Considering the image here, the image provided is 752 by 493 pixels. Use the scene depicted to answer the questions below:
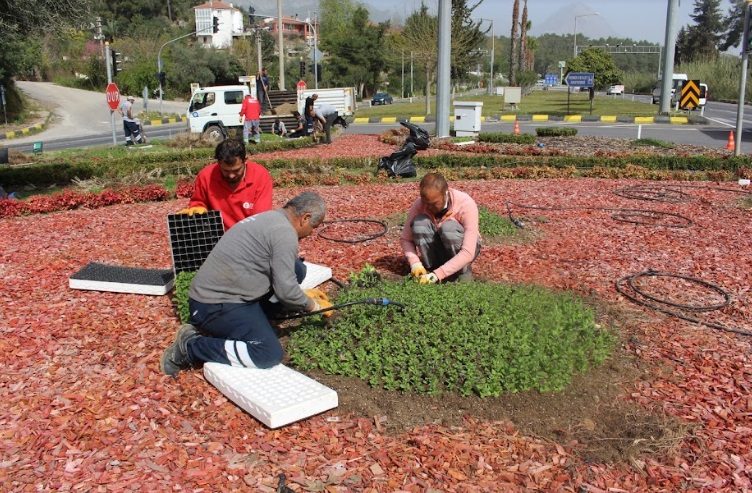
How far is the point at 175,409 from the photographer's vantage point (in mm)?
3801

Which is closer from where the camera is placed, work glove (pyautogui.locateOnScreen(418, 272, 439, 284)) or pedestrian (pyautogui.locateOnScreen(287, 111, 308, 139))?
work glove (pyautogui.locateOnScreen(418, 272, 439, 284))

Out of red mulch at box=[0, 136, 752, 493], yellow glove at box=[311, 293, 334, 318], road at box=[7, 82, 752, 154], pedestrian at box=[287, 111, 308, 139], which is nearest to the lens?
red mulch at box=[0, 136, 752, 493]

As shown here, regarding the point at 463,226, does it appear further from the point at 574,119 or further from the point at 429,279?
the point at 574,119

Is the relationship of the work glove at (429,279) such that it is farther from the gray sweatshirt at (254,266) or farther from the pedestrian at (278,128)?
the pedestrian at (278,128)

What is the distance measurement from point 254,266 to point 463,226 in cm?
198

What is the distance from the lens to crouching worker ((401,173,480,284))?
16.8 feet

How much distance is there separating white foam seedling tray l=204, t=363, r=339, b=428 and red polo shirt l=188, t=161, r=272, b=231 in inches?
66.3

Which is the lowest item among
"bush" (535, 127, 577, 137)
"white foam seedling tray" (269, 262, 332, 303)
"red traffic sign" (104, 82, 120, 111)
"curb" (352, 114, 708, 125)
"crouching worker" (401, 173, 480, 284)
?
"white foam seedling tray" (269, 262, 332, 303)

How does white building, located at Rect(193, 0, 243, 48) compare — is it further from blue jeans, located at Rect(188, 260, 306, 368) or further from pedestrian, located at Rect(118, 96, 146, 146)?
blue jeans, located at Rect(188, 260, 306, 368)

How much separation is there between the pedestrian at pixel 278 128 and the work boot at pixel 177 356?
20306 millimetres

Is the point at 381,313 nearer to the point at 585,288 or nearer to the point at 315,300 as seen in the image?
the point at 315,300

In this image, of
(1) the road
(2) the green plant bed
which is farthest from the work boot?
(1) the road

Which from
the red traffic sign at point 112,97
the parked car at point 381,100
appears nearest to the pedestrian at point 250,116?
the red traffic sign at point 112,97

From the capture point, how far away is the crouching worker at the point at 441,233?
201 inches
